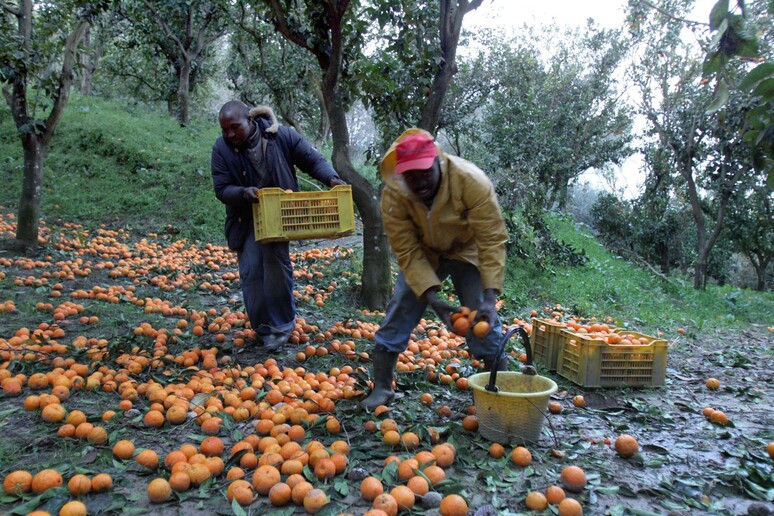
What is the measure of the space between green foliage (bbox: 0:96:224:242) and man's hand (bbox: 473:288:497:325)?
7.93 m

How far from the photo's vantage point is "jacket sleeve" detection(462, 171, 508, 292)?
2.99 meters

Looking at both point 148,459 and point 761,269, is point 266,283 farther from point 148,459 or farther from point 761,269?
point 761,269

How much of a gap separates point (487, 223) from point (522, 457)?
121 cm

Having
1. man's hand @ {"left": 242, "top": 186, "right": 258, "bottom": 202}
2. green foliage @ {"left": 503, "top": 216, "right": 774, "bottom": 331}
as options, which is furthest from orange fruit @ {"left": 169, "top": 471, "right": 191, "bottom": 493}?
green foliage @ {"left": 503, "top": 216, "right": 774, "bottom": 331}

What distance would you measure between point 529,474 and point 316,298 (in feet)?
13.3

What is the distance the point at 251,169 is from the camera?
4.38m

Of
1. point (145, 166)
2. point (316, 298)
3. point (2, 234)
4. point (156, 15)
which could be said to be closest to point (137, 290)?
point (316, 298)

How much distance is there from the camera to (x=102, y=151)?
41.0 feet

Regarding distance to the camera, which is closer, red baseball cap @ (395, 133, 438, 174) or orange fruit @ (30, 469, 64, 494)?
orange fruit @ (30, 469, 64, 494)

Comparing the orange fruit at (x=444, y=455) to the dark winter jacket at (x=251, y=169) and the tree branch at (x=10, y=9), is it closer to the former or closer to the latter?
the dark winter jacket at (x=251, y=169)

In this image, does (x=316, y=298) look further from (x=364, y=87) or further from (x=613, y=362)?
(x=613, y=362)

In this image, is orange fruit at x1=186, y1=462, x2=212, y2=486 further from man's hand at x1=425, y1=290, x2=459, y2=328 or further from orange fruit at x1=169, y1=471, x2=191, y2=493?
man's hand at x1=425, y1=290, x2=459, y2=328

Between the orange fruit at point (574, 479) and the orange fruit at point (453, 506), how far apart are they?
0.56 meters

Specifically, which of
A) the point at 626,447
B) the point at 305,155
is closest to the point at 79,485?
the point at 626,447
